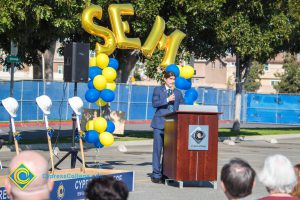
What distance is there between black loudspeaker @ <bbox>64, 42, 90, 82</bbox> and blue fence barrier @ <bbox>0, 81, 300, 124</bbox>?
10999mm

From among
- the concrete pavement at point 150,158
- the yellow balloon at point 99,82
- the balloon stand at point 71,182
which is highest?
the yellow balloon at point 99,82

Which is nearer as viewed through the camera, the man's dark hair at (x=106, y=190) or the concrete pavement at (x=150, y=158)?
the man's dark hair at (x=106, y=190)

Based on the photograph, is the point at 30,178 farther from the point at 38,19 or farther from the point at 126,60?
the point at 126,60

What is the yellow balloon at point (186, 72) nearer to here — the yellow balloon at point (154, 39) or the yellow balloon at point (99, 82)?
the yellow balloon at point (154, 39)

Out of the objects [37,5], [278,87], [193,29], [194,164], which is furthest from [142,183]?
[278,87]

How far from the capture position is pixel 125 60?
30391 mm

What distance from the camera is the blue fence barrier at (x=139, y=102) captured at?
40.6m

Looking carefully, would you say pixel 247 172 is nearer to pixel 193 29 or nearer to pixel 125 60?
pixel 193 29

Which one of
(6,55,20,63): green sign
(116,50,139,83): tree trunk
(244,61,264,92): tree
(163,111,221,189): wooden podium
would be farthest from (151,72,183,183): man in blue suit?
(244,61,264,92): tree

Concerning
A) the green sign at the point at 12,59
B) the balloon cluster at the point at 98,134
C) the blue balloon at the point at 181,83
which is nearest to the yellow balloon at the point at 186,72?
the blue balloon at the point at 181,83

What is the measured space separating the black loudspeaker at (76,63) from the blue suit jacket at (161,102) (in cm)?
174

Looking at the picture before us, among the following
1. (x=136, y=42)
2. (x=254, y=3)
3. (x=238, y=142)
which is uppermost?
(x=254, y=3)

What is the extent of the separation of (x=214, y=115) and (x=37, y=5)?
8.05 meters

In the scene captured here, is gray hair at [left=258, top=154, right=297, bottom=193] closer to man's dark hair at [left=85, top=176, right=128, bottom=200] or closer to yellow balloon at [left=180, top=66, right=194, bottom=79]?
man's dark hair at [left=85, top=176, right=128, bottom=200]
